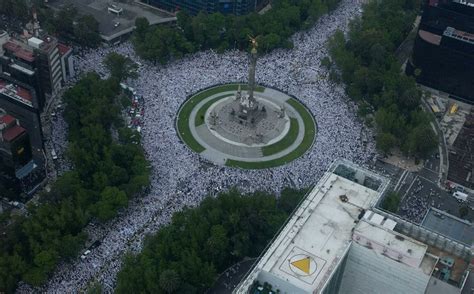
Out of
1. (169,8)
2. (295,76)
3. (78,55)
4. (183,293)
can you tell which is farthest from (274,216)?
(169,8)

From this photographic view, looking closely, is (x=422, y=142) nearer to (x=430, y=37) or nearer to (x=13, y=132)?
(x=430, y=37)

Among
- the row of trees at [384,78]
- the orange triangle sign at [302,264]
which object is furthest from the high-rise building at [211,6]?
the orange triangle sign at [302,264]

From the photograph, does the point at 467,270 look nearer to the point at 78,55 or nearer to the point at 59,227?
the point at 59,227

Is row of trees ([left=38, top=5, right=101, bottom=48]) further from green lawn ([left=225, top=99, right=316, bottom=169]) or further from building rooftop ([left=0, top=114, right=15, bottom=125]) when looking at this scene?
green lawn ([left=225, top=99, right=316, bottom=169])

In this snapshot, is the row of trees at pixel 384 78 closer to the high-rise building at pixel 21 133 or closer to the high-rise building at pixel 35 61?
the high-rise building at pixel 35 61

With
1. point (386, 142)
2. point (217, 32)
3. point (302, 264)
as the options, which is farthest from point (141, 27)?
point (302, 264)

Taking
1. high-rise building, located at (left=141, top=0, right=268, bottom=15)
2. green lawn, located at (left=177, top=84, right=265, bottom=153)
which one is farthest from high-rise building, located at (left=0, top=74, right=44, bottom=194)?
high-rise building, located at (left=141, top=0, right=268, bottom=15)

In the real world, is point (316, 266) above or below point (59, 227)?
above
